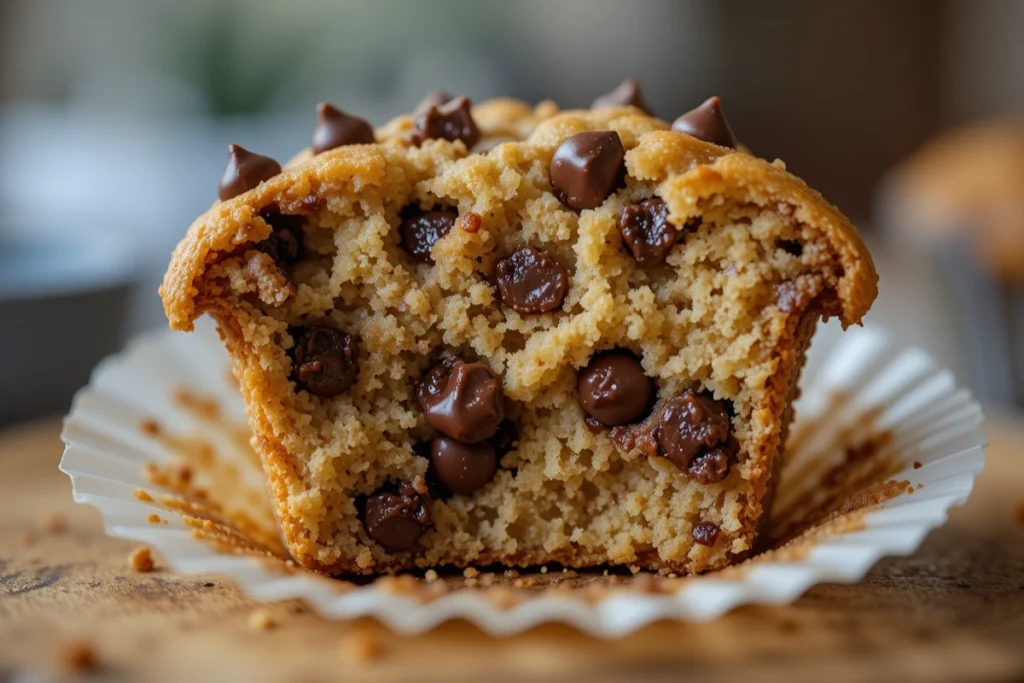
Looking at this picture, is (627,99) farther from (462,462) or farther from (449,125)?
(462,462)

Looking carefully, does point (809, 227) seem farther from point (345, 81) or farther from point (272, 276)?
point (345, 81)

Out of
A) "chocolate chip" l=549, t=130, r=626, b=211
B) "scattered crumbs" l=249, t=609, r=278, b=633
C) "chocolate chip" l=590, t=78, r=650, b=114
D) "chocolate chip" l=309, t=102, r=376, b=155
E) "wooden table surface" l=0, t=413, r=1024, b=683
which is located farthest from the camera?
"chocolate chip" l=590, t=78, r=650, b=114

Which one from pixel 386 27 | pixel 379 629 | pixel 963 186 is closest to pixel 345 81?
pixel 386 27

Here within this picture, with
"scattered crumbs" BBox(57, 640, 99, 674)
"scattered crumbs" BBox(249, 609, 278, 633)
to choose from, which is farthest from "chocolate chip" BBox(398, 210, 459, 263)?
"scattered crumbs" BBox(57, 640, 99, 674)

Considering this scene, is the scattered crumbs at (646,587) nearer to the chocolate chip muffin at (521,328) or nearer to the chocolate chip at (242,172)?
the chocolate chip muffin at (521,328)

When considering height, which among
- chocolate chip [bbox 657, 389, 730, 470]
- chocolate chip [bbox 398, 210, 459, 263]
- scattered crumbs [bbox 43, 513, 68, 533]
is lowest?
chocolate chip [bbox 657, 389, 730, 470]

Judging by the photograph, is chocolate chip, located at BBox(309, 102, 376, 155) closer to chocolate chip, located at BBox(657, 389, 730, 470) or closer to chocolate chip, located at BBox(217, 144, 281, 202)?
chocolate chip, located at BBox(217, 144, 281, 202)

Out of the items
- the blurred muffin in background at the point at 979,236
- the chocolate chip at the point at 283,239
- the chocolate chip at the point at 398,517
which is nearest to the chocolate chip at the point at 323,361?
the chocolate chip at the point at 283,239

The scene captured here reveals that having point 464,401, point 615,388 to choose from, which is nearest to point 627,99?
point 615,388
